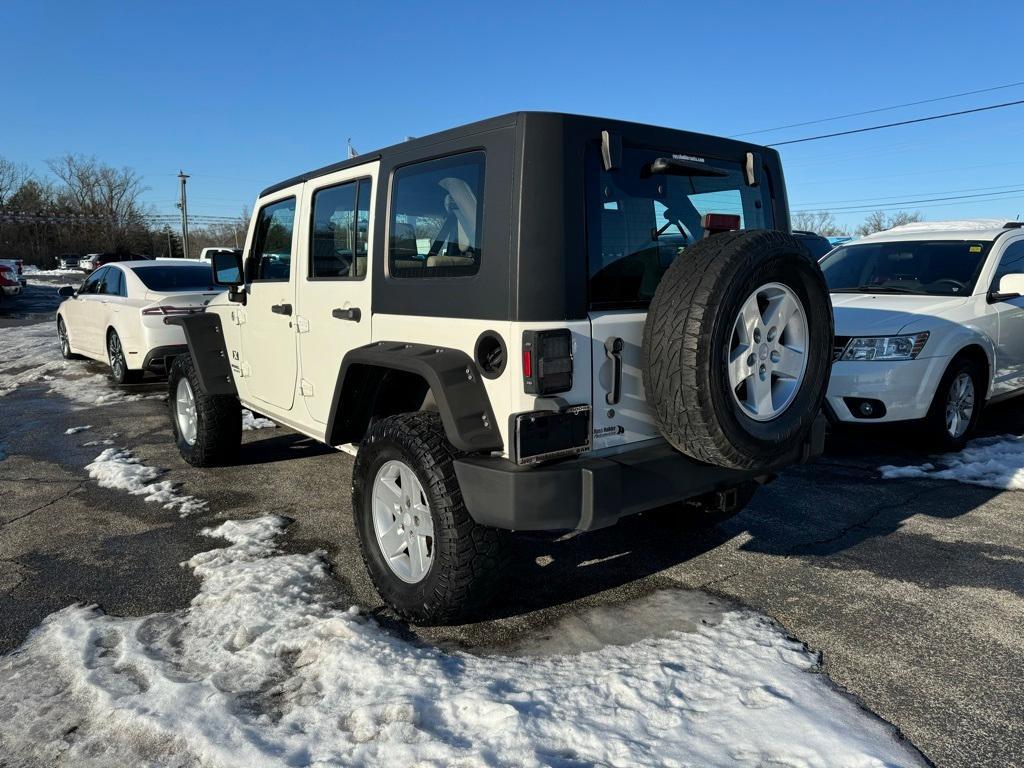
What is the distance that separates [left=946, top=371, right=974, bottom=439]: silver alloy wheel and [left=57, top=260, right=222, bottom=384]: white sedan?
7.18 m

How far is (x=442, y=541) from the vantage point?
2.95 meters

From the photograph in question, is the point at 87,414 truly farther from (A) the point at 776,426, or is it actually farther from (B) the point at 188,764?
(A) the point at 776,426

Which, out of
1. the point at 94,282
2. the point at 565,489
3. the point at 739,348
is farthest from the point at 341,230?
the point at 94,282

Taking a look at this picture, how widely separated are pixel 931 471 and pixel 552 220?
4.17 metres

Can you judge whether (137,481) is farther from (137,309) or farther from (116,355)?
(116,355)

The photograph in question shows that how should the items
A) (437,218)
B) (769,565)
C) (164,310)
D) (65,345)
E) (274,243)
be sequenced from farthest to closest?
(65,345) < (164,310) < (274,243) < (769,565) < (437,218)

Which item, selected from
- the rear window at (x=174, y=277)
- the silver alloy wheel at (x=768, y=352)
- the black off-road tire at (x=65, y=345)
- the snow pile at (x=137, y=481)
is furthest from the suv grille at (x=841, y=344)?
the black off-road tire at (x=65, y=345)

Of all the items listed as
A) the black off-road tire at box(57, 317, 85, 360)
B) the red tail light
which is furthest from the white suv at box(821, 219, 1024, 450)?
the black off-road tire at box(57, 317, 85, 360)

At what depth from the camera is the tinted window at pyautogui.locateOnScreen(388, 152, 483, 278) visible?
3.04 metres

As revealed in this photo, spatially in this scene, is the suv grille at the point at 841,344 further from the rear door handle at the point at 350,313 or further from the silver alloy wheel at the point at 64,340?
the silver alloy wheel at the point at 64,340

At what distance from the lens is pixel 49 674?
281cm

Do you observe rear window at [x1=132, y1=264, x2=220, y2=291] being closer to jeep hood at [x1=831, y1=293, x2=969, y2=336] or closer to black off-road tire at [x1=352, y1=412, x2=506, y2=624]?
black off-road tire at [x1=352, y1=412, x2=506, y2=624]

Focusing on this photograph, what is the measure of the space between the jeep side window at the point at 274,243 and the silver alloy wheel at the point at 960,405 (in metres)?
5.02

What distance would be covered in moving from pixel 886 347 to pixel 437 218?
3998mm
